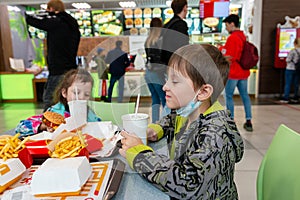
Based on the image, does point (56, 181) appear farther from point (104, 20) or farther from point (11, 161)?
point (104, 20)

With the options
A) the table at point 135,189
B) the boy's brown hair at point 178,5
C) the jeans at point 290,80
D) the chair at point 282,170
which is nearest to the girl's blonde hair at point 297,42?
the jeans at point 290,80

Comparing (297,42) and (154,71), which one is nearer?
(154,71)

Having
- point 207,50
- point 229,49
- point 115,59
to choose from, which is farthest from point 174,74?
point 229,49

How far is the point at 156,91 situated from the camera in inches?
50.9

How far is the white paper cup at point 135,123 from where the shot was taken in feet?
3.07

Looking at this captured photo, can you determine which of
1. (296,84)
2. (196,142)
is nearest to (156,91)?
(196,142)

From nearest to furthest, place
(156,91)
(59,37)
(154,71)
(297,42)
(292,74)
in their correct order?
1. (154,71)
2. (156,91)
3. (59,37)
4. (297,42)
5. (292,74)

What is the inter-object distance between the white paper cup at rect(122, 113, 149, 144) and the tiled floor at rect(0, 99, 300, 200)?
70 millimetres

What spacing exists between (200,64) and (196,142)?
0.86 ft

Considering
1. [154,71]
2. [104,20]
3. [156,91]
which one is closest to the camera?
[154,71]

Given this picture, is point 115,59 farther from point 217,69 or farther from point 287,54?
point 287,54

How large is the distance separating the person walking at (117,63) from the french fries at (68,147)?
25 centimetres

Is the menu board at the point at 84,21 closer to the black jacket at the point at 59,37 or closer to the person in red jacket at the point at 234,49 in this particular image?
the person in red jacket at the point at 234,49

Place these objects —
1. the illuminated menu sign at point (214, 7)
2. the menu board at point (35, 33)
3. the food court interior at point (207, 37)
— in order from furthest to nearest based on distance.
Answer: the menu board at point (35, 33) → the illuminated menu sign at point (214, 7) → the food court interior at point (207, 37)
